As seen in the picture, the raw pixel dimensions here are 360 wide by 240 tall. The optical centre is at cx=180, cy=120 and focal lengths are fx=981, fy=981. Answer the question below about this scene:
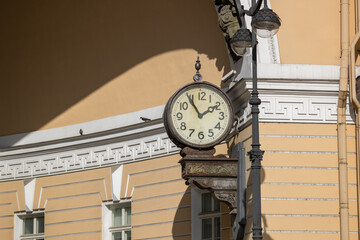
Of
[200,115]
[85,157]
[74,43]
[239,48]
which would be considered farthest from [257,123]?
[74,43]

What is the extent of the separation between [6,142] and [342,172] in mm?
7792

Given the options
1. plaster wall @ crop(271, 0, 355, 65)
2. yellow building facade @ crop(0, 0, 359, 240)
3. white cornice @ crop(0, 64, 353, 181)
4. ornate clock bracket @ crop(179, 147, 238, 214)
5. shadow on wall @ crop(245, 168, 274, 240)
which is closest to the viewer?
shadow on wall @ crop(245, 168, 274, 240)

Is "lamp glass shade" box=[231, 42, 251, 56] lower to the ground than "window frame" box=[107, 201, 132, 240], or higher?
higher

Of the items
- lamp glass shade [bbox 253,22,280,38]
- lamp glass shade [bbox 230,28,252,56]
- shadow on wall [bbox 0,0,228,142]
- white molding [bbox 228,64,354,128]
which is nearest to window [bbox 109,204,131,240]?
shadow on wall [bbox 0,0,228,142]

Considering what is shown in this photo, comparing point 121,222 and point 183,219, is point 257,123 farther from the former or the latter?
point 121,222

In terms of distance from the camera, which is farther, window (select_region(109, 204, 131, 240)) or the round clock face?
window (select_region(109, 204, 131, 240))

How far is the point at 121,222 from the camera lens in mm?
16641

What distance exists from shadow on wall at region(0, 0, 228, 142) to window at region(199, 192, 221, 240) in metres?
Answer: 2.22

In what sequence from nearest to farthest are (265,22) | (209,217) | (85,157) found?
(265,22) → (209,217) → (85,157)

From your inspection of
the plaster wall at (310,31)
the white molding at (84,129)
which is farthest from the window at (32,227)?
the plaster wall at (310,31)

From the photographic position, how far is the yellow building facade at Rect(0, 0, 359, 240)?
42.3ft

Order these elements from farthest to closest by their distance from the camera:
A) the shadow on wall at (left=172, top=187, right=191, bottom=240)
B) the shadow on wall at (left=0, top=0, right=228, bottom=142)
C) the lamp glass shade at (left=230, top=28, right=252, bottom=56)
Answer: the shadow on wall at (left=0, top=0, right=228, bottom=142) → the shadow on wall at (left=172, top=187, right=191, bottom=240) → the lamp glass shade at (left=230, top=28, right=252, bottom=56)

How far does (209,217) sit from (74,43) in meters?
4.71

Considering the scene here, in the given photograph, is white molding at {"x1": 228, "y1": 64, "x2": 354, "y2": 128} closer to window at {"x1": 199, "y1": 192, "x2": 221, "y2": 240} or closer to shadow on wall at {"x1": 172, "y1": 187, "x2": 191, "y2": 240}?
window at {"x1": 199, "y1": 192, "x2": 221, "y2": 240}
